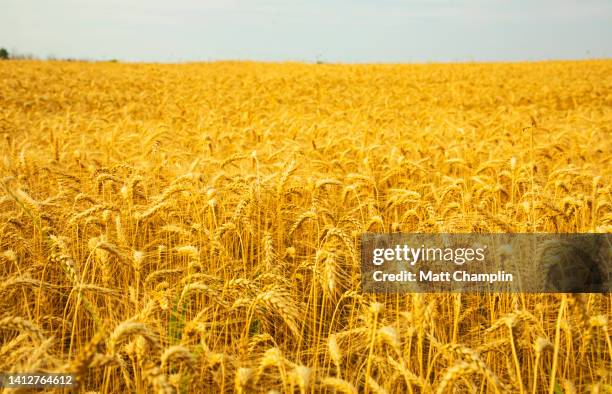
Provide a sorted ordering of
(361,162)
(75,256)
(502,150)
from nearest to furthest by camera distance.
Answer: (75,256) < (361,162) < (502,150)

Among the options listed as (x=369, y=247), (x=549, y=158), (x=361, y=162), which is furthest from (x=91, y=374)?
(x=549, y=158)

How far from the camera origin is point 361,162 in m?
4.82

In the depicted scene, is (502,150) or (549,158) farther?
(502,150)

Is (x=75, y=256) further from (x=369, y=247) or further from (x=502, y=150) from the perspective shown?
(x=502, y=150)

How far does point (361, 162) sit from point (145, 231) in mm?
2437

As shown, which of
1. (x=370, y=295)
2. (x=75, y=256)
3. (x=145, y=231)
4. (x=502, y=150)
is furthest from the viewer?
(x=502, y=150)

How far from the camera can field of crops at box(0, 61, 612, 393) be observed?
5.55 feet

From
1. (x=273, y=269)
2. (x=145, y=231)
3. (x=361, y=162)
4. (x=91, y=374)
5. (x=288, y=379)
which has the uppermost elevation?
(x=361, y=162)

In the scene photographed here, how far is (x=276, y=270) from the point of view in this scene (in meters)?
2.59

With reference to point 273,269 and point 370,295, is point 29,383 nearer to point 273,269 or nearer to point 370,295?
point 273,269

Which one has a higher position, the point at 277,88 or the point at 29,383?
the point at 277,88

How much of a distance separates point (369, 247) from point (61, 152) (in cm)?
365

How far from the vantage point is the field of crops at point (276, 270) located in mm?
1691

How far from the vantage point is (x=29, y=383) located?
1.50 metres
